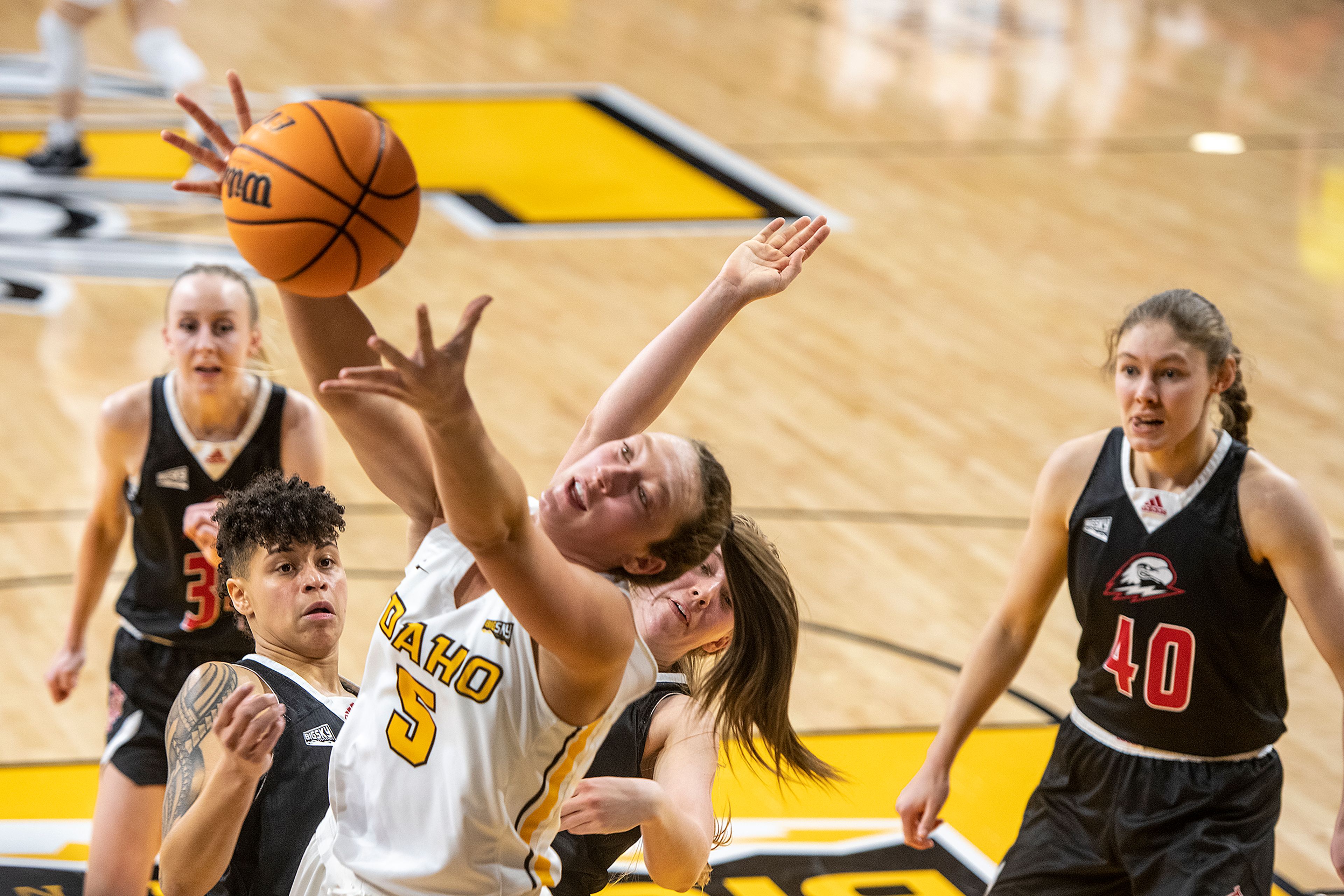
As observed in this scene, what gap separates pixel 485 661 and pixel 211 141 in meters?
1.06

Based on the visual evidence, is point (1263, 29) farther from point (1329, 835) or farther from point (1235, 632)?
point (1235, 632)

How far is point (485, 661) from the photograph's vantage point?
2518mm

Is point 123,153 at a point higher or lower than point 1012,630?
lower

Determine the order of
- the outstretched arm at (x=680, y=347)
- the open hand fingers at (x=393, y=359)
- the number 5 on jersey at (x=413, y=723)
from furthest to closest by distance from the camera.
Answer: the outstretched arm at (x=680, y=347), the number 5 on jersey at (x=413, y=723), the open hand fingers at (x=393, y=359)

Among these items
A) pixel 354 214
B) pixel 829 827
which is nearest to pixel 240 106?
pixel 354 214

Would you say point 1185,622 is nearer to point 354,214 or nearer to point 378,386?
point 354,214

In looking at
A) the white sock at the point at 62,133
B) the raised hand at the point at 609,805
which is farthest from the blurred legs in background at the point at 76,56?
the raised hand at the point at 609,805

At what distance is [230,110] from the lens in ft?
41.1

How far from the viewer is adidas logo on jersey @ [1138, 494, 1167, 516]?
3.83 metres

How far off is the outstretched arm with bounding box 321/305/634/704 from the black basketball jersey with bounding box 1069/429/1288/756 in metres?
1.83

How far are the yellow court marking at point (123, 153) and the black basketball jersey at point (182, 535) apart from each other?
22.3 ft

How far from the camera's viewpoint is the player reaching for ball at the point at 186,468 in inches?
169

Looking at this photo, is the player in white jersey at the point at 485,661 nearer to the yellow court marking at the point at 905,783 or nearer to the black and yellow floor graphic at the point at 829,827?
the black and yellow floor graphic at the point at 829,827

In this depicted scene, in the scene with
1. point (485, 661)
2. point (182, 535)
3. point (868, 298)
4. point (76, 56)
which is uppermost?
point (485, 661)
